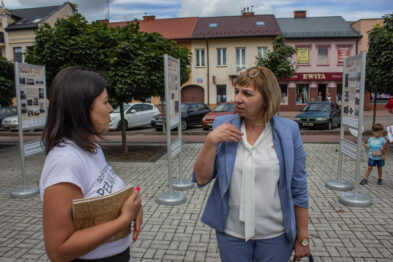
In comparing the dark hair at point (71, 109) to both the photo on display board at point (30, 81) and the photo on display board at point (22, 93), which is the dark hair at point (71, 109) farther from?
the photo on display board at point (30, 81)

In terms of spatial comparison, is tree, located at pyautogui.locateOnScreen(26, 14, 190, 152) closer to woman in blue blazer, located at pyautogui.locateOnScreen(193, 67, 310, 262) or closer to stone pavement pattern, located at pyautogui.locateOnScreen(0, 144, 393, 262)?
stone pavement pattern, located at pyautogui.locateOnScreen(0, 144, 393, 262)

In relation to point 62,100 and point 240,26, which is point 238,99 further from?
point 240,26

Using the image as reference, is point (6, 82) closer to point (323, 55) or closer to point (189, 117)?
point (189, 117)

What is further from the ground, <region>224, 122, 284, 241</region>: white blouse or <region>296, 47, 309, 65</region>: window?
<region>296, 47, 309, 65</region>: window

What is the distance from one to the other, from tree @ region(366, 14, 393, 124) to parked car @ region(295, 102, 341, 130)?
19.1 feet

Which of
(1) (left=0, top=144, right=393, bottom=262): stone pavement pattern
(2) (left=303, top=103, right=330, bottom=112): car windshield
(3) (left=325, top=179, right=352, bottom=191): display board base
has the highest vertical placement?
(2) (left=303, top=103, right=330, bottom=112): car windshield

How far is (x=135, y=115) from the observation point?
17.9 m

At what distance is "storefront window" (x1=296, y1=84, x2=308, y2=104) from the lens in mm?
31188

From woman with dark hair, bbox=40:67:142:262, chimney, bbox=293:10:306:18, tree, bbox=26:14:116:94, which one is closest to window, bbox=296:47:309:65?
chimney, bbox=293:10:306:18

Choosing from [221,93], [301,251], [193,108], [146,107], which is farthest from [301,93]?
[301,251]

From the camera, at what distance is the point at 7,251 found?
378 cm

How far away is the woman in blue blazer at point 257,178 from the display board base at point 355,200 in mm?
3764

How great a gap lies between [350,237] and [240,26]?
100ft

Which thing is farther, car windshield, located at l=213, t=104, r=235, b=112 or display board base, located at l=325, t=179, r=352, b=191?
car windshield, located at l=213, t=104, r=235, b=112
